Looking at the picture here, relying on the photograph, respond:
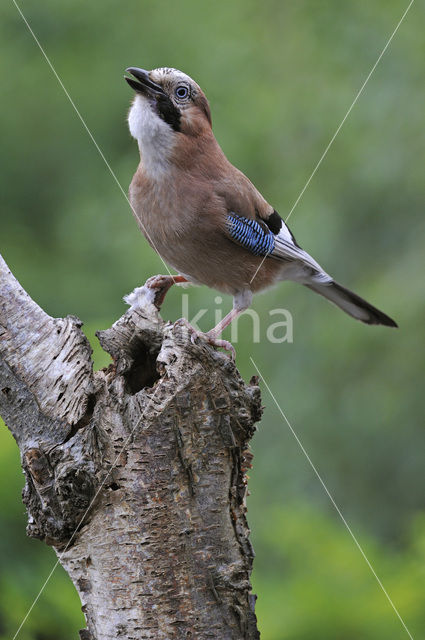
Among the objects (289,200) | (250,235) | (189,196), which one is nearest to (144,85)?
(189,196)

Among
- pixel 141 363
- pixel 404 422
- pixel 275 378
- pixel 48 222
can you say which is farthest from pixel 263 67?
pixel 141 363

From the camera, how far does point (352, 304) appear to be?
4.66m

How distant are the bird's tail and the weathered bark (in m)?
1.82

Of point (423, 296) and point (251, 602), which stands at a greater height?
point (423, 296)

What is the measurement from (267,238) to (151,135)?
30.7 inches

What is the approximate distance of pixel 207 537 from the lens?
8.62 feet

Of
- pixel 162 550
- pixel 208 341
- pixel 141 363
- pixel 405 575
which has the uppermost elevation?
pixel 208 341

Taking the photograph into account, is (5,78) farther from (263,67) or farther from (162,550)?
(162,550)

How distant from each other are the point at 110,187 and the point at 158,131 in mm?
2180

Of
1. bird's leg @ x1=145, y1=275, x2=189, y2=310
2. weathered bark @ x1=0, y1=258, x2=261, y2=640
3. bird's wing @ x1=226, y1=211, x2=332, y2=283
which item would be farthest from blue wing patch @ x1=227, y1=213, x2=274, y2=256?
weathered bark @ x1=0, y1=258, x2=261, y2=640

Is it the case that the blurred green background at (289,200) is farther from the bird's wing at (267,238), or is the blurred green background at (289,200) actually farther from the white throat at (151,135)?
the white throat at (151,135)

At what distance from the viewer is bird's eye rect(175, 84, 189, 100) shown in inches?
147

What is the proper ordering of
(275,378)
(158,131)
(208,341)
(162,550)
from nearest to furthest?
(162,550) → (208,341) → (158,131) → (275,378)

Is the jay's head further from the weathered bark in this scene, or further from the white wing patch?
the weathered bark
